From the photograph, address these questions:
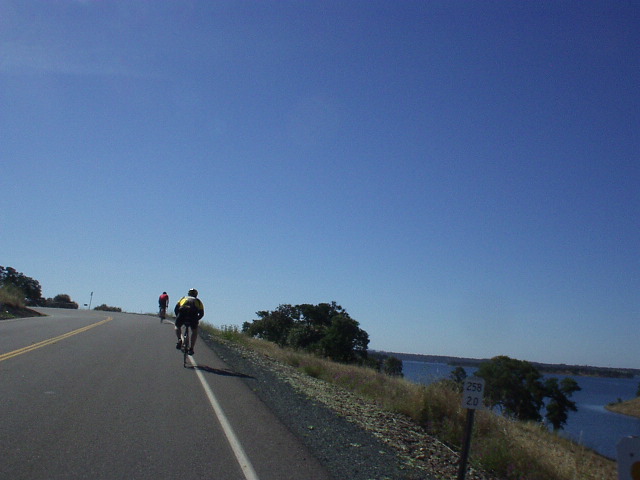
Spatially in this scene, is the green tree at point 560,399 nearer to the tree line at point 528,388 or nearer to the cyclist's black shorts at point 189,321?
the tree line at point 528,388

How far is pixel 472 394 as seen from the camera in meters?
6.88

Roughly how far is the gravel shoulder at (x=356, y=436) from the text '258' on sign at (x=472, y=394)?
1166 millimetres

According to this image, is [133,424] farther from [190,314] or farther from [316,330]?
[316,330]

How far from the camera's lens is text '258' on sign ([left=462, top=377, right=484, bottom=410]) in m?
6.82

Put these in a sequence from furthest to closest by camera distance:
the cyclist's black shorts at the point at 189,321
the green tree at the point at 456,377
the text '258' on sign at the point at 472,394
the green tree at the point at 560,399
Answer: the green tree at the point at 560,399
the cyclist's black shorts at the point at 189,321
the green tree at the point at 456,377
the text '258' on sign at the point at 472,394

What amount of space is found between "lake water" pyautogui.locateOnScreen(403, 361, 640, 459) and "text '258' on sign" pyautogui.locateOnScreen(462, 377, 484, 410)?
1566 mm

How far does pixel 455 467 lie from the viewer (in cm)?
812

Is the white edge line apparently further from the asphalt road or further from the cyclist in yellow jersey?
the cyclist in yellow jersey

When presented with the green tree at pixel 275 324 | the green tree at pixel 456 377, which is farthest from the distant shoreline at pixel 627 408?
the green tree at pixel 275 324

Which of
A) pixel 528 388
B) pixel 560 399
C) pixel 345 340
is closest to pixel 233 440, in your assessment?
pixel 560 399

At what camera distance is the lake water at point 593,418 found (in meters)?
13.8

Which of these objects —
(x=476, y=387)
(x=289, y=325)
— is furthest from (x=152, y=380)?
(x=289, y=325)

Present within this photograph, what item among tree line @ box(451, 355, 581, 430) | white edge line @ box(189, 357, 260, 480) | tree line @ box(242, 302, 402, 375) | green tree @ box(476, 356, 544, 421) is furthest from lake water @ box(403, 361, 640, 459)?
tree line @ box(242, 302, 402, 375)

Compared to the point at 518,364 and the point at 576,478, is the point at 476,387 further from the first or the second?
the point at 518,364
